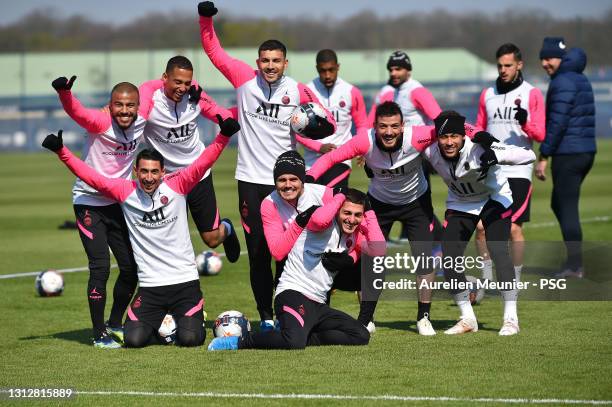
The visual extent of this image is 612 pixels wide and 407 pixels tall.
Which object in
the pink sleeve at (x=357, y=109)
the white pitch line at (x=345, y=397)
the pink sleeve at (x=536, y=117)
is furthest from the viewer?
the pink sleeve at (x=357, y=109)

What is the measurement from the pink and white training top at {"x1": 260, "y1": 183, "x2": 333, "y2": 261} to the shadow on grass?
5.96 ft

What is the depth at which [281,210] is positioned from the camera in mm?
9172

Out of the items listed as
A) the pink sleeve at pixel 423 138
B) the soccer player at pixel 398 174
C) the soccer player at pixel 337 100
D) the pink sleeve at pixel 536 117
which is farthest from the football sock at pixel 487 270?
the pink sleeve at pixel 423 138

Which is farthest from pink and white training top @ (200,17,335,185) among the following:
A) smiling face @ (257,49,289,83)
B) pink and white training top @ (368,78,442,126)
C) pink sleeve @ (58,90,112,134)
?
pink and white training top @ (368,78,442,126)

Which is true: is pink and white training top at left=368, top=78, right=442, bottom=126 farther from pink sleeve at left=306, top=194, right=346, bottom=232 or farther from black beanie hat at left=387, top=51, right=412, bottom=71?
pink sleeve at left=306, top=194, right=346, bottom=232

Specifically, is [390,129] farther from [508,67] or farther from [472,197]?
[508,67]

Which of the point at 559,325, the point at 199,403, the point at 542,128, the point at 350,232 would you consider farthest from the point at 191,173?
the point at 542,128

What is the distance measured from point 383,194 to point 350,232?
1189mm

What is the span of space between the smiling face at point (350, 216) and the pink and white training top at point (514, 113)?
3163mm

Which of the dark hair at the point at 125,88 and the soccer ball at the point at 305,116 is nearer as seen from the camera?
the dark hair at the point at 125,88

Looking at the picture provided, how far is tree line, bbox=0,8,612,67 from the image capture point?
213 ft

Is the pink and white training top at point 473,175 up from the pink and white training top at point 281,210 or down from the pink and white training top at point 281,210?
up

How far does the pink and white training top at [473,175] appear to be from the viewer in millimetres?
A: 9227

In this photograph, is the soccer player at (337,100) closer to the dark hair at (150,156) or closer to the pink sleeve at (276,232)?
the pink sleeve at (276,232)
